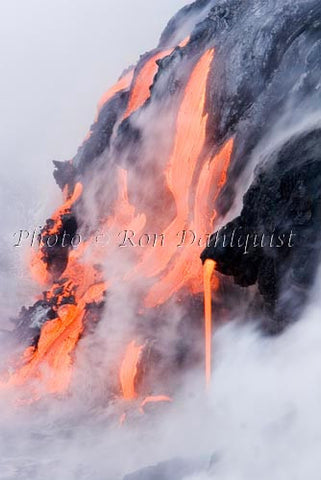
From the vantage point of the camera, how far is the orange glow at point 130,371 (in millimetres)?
15266

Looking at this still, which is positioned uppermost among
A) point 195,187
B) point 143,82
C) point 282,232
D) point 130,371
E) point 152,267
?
point 143,82

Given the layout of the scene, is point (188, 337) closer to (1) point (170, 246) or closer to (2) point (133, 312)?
(2) point (133, 312)

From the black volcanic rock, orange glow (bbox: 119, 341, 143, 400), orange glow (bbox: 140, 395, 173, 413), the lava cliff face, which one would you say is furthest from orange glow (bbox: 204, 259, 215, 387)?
orange glow (bbox: 119, 341, 143, 400)

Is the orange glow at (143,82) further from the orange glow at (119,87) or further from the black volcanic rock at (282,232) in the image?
the black volcanic rock at (282,232)

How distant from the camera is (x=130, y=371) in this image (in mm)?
15445

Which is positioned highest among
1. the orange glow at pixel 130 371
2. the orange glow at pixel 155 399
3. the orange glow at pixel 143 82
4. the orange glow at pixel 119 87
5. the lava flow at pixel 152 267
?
the orange glow at pixel 119 87

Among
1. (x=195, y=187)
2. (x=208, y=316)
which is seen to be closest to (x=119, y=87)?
(x=195, y=187)

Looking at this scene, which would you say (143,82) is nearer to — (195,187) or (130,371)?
(195,187)

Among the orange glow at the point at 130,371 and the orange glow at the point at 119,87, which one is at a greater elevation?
the orange glow at the point at 119,87

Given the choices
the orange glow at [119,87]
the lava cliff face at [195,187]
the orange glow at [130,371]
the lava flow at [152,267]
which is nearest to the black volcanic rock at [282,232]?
the lava cliff face at [195,187]

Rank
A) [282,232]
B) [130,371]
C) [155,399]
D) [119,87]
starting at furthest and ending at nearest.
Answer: [119,87] < [130,371] < [155,399] < [282,232]

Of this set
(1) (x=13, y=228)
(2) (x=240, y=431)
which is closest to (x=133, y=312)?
(2) (x=240, y=431)

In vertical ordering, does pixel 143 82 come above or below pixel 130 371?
above

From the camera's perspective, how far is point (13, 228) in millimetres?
35844
